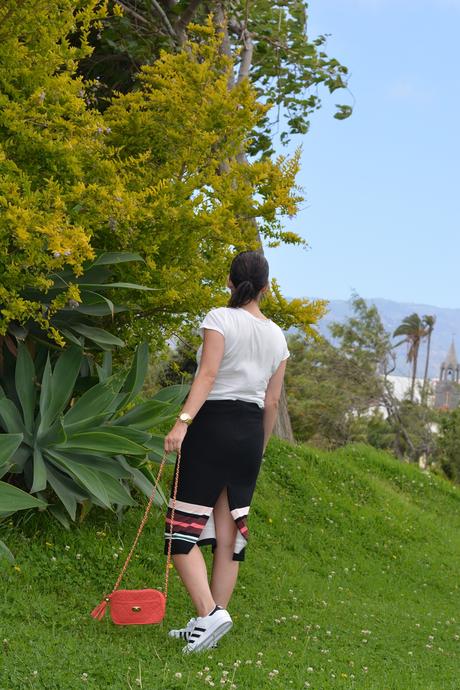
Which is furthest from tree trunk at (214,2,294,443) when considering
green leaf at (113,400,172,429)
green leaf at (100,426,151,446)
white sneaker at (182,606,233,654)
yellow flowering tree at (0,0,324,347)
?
white sneaker at (182,606,233,654)

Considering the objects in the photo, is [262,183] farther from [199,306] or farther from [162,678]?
[162,678]

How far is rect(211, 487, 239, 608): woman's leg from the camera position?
4.73 metres

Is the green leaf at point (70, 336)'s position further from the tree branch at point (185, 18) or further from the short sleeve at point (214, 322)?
the tree branch at point (185, 18)

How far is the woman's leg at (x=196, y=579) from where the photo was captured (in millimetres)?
4488

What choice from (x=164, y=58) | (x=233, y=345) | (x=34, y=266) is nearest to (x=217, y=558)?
(x=233, y=345)

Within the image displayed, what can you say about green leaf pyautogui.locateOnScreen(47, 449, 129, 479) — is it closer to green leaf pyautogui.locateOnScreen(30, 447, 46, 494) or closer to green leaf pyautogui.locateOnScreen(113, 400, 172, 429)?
green leaf pyautogui.locateOnScreen(30, 447, 46, 494)

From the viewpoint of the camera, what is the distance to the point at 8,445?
514 cm

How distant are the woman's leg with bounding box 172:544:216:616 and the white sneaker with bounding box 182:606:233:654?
4cm

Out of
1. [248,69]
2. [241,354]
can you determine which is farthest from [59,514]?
[248,69]

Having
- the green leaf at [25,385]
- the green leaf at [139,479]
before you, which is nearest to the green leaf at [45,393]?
the green leaf at [25,385]

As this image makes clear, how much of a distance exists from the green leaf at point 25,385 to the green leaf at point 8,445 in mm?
708

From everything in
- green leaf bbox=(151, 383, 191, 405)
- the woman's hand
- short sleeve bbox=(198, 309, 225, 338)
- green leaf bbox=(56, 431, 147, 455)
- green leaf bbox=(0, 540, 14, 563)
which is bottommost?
green leaf bbox=(0, 540, 14, 563)

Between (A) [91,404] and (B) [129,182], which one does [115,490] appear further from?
(B) [129,182]

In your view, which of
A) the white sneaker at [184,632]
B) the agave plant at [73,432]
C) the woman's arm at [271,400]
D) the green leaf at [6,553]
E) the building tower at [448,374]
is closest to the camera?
the white sneaker at [184,632]
